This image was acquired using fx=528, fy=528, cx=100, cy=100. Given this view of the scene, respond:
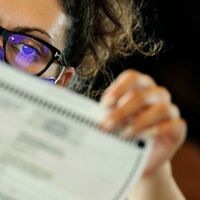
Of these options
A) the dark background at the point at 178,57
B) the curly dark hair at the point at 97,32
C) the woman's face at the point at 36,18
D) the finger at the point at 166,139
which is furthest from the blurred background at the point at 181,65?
the finger at the point at 166,139

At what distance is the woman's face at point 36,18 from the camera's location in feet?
3.13

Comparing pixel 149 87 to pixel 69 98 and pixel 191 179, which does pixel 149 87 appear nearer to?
pixel 69 98

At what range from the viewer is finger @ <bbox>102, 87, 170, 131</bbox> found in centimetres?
50

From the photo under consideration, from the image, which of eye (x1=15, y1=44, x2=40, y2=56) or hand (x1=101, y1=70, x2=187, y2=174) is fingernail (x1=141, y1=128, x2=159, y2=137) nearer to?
hand (x1=101, y1=70, x2=187, y2=174)

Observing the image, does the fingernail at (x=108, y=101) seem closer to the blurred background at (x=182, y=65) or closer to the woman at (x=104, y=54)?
the woman at (x=104, y=54)

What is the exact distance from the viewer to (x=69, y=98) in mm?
503

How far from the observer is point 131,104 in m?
0.52

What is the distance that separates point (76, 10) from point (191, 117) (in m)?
0.73

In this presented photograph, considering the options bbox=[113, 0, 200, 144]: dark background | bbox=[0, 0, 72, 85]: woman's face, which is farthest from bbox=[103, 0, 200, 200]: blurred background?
bbox=[0, 0, 72, 85]: woman's face

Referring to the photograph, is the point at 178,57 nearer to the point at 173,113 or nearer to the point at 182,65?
the point at 182,65

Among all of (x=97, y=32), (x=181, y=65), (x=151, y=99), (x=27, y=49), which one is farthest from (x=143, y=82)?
(x=181, y=65)

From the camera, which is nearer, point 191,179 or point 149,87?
point 149,87

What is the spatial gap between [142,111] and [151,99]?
0.02 meters

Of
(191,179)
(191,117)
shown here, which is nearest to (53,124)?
(191,117)
